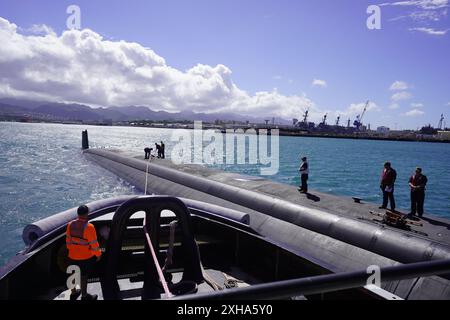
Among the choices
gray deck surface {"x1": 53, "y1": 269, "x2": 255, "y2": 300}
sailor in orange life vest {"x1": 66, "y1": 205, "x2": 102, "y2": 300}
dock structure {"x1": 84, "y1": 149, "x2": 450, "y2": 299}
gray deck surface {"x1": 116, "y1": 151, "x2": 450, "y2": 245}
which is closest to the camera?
sailor in orange life vest {"x1": 66, "y1": 205, "x2": 102, "y2": 300}

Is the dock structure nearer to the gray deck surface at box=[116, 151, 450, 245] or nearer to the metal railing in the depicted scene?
the gray deck surface at box=[116, 151, 450, 245]

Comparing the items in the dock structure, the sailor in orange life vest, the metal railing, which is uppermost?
the metal railing

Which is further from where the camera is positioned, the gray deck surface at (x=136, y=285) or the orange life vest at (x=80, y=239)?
the gray deck surface at (x=136, y=285)

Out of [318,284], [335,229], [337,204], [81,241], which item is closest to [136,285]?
[81,241]

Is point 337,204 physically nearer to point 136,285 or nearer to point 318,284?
point 136,285

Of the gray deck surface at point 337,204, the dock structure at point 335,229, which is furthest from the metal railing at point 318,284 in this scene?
the gray deck surface at point 337,204

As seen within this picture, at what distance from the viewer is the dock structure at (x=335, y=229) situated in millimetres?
9969

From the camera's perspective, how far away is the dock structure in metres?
9.97

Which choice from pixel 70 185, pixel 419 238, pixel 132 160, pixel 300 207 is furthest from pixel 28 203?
pixel 419 238

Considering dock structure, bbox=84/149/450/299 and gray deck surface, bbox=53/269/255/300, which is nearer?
gray deck surface, bbox=53/269/255/300

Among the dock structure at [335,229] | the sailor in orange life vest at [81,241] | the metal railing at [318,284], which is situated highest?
the metal railing at [318,284]

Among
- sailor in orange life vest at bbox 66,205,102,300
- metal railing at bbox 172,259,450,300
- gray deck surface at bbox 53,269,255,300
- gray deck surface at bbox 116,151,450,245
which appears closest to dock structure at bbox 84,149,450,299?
gray deck surface at bbox 116,151,450,245

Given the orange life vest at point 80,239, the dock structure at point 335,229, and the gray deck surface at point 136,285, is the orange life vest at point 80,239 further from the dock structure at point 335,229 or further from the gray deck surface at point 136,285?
the dock structure at point 335,229
